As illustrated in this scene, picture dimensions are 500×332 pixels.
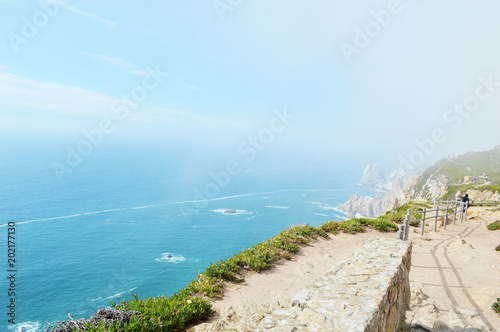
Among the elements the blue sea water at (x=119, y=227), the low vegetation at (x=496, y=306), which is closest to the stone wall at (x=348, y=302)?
the low vegetation at (x=496, y=306)

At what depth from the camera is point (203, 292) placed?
8.34m

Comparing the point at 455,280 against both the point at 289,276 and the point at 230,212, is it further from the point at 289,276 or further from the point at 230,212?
the point at 230,212

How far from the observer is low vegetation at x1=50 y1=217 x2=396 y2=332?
18.2ft

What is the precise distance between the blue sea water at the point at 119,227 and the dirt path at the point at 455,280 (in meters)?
10.2

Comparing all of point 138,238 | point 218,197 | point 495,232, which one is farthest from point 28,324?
point 218,197

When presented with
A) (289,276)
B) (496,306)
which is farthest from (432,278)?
(289,276)

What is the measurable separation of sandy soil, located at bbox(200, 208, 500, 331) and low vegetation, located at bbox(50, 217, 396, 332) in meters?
0.42

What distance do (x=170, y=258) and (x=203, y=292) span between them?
57190 mm

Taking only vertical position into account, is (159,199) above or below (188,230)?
above

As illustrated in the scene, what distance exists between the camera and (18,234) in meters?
68.2

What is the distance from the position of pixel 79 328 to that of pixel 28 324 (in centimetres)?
4189

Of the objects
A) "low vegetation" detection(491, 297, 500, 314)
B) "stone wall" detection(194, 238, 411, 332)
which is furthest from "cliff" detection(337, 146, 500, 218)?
"stone wall" detection(194, 238, 411, 332)

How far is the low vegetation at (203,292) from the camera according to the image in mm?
5547

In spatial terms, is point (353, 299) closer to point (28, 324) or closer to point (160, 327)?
point (160, 327)
